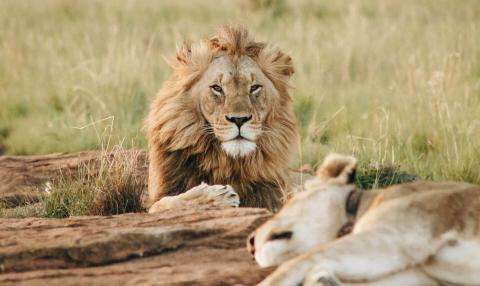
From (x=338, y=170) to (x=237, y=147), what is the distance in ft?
5.80

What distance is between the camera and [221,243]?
12.2 ft

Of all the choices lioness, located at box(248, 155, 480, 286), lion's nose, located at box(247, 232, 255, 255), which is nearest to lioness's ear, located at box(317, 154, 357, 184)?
lioness, located at box(248, 155, 480, 286)

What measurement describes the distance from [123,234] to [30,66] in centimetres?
710

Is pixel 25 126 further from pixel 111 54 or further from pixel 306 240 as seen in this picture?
pixel 306 240

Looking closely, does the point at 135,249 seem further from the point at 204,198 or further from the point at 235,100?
the point at 235,100

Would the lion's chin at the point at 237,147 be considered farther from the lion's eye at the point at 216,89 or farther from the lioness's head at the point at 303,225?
the lioness's head at the point at 303,225

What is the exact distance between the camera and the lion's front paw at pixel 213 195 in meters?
4.87

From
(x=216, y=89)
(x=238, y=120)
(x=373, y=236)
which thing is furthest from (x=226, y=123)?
(x=373, y=236)

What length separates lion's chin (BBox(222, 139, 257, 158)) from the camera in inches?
202

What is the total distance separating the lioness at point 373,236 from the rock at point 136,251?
0.60ft

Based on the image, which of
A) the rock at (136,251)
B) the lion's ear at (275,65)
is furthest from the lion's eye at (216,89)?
the rock at (136,251)

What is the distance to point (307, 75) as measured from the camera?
992 centimetres

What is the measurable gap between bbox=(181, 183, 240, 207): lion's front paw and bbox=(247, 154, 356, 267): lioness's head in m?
1.55

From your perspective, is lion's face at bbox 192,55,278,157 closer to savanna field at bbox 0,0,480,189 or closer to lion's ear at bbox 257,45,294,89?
lion's ear at bbox 257,45,294,89
